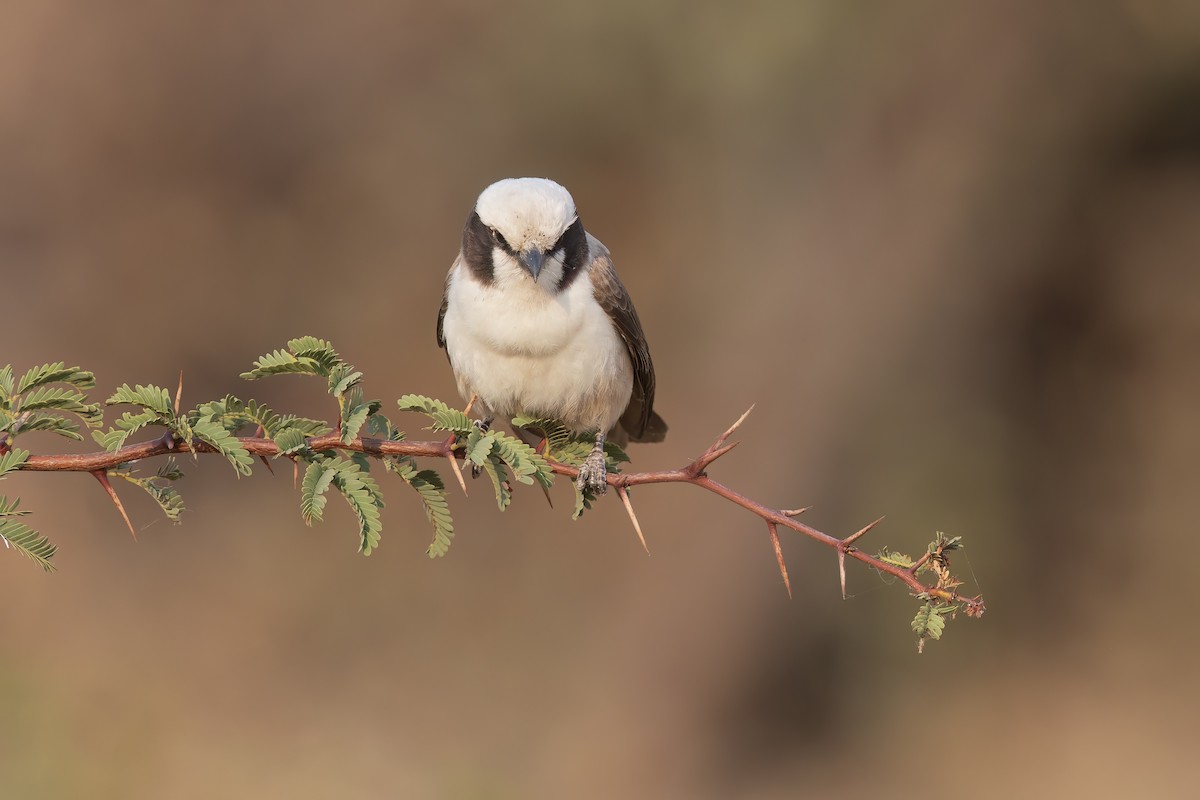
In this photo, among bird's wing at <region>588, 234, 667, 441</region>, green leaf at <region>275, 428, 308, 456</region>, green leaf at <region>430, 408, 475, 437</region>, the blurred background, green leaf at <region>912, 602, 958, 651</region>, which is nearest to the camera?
green leaf at <region>912, 602, 958, 651</region>

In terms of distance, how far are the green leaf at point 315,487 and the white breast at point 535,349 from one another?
176cm

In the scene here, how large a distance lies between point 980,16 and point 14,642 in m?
7.34

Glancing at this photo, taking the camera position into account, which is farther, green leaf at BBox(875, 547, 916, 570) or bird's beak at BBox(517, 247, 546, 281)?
bird's beak at BBox(517, 247, 546, 281)

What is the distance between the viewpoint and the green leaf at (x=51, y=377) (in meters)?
2.84

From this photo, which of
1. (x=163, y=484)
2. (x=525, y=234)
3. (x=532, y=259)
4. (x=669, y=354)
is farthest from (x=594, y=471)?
(x=669, y=354)

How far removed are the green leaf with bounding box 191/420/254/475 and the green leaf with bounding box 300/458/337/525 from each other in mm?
145

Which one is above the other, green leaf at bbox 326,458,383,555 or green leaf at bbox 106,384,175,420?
green leaf at bbox 106,384,175,420

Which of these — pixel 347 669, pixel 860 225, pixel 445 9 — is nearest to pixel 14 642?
pixel 347 669

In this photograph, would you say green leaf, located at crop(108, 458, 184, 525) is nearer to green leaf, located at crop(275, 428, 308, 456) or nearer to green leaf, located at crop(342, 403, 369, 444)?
green leaf, located at crop(275, 428, 308, 456)

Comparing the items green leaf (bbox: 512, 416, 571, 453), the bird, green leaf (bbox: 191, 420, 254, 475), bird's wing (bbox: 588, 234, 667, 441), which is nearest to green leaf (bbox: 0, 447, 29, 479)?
green leaf (bbox: 191, 420, 254, 475)

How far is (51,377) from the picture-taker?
287 cm

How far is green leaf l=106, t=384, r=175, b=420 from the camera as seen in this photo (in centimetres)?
283

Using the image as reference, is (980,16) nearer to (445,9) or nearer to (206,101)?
(445,9)

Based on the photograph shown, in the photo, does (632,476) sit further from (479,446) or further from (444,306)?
(444,306)
